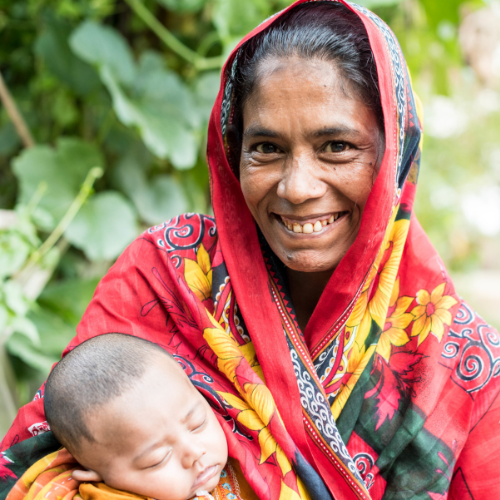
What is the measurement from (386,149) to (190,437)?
2.57ft

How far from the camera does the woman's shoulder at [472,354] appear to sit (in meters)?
1.30

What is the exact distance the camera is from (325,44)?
1239mm

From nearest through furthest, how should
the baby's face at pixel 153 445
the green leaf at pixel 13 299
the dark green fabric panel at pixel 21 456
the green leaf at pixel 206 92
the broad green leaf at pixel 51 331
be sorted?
the baby's face at pixel 153 445
the dark green fabric panel at pixel 21 456
the green leaf at pixel 13 299
the broad green leaf at pixel 51 331
the green leaf at pixel 206 92

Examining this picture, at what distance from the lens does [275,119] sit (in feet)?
4.14

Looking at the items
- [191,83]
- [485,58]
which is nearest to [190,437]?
[191,83]

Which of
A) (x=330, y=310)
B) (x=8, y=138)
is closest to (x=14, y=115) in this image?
(x=8, y=138)

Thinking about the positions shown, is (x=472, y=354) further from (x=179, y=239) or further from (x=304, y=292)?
(x=179, y=239)

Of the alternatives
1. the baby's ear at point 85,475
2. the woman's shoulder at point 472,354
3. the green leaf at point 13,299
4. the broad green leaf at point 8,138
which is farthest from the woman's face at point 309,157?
the broad green leaf at point 8,138

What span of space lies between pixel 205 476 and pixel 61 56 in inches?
96.1

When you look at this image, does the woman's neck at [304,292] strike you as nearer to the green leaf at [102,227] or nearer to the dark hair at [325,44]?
the dark hair at [325,44]

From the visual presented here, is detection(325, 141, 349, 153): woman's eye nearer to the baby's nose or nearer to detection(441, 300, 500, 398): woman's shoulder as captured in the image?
detection(441, 300, 500, 398): woman's shoulder

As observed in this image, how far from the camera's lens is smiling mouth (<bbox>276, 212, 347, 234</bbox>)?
131 centimetres

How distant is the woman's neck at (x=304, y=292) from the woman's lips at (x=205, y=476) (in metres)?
0.49

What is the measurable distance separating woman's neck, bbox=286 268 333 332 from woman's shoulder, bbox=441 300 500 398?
38 cm
